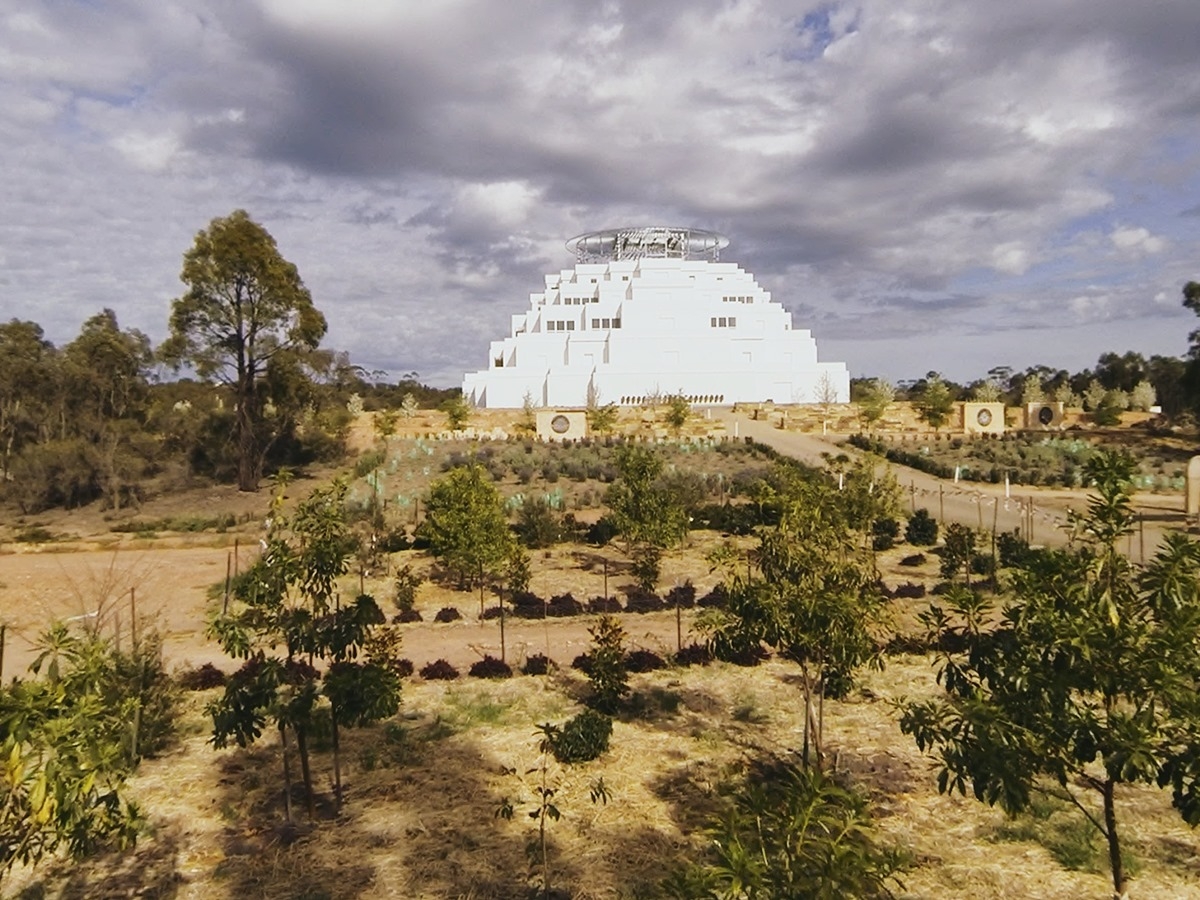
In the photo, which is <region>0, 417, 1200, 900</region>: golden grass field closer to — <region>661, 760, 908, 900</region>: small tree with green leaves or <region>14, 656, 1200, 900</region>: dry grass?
<region>14, 656, 1200, 900</region>: dry grass

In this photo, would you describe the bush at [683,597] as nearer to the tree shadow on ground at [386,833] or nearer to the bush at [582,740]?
the bush at [582,740]

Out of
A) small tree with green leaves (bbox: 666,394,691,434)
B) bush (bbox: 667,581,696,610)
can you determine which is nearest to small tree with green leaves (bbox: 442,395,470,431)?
small tree with green leaves (bbox: 666,394,691,434)

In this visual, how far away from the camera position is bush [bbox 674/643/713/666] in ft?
44.5

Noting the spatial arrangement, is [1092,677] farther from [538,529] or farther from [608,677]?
[538,529]

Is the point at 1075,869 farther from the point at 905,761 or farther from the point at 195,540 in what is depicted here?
the point at 195,540

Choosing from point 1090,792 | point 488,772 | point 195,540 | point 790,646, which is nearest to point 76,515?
point 195,540

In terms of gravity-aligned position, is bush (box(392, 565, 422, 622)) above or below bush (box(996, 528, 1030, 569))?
below

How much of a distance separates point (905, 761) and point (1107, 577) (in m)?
5.09

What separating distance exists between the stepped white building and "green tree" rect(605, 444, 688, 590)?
53.5 m

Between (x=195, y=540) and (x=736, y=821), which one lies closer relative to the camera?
(x=736, y=821)

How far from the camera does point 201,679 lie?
42.3 ft

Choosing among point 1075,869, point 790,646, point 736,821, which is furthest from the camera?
point 790,646

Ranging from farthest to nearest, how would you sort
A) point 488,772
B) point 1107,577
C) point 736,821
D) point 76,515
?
point 76,515, point 488,772, point 1107,577, point 736,821

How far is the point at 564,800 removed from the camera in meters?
8.97
